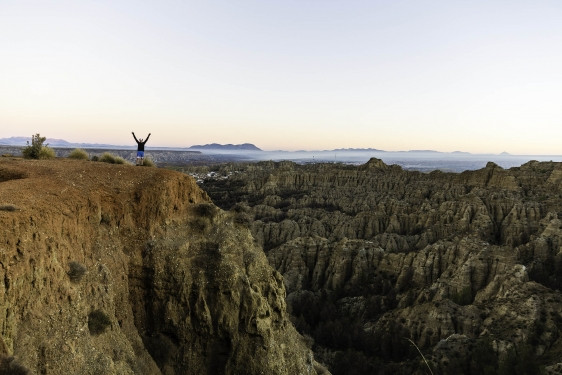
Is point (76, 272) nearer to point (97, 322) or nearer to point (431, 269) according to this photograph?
point (97, 322)

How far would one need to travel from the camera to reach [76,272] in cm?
992

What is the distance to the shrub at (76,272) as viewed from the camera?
32.3 ft

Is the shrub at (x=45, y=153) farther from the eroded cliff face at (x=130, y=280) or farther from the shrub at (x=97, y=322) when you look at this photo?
the shrub at (x=97, y=322)

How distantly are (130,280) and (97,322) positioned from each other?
300 centimetres

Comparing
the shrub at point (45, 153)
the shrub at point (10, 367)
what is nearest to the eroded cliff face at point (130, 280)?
the shrub at point (10, 367)

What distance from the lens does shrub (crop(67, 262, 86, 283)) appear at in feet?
32.3

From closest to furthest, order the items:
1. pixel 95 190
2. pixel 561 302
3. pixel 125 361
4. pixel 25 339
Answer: pixel 25 339, pixel 125 361, pixel 95 190, pixel 561 302

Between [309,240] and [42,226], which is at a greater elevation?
[42,226]

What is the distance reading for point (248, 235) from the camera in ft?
56.8

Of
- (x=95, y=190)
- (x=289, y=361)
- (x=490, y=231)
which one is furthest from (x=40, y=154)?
(x=490, y=231)

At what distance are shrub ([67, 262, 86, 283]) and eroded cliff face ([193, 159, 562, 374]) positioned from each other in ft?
28.8

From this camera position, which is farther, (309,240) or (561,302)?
(309,240)

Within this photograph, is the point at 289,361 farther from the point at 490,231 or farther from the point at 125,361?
the point at 490,231

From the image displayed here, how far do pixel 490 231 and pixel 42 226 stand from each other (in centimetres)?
5562
